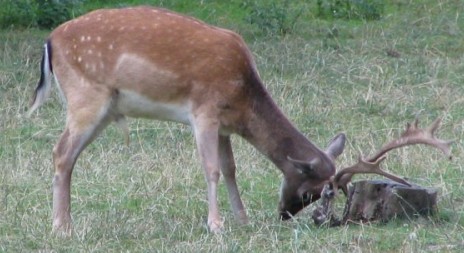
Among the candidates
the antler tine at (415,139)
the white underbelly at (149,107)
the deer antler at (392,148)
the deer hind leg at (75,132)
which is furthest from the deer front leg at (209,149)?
the antler tine at (415,139)

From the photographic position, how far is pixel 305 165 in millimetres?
8820

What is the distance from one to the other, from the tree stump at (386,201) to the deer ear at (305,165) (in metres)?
0.29

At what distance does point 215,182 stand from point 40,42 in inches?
252

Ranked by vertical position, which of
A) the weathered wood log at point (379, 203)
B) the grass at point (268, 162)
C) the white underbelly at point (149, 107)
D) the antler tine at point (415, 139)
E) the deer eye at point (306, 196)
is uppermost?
the antler tine at point (415, 139)

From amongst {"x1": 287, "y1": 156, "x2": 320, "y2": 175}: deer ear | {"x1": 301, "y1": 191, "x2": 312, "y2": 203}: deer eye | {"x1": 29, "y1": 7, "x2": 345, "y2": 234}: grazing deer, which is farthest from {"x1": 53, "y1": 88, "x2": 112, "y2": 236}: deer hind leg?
{"x1": 301, "y1": 191, "x2": 312, "y2": 203}: deer eye

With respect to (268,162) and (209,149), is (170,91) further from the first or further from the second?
(268,162)

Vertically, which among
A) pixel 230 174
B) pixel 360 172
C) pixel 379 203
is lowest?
pixel 230 174

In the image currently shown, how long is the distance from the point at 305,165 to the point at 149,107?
Answer: 41.9 inches

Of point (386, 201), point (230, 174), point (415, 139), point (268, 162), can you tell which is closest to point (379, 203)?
point (386, 201)

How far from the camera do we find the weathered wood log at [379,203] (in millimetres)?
8711

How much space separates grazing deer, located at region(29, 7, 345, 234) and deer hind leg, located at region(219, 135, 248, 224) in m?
0.03

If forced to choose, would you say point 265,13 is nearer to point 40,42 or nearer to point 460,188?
point 40,42

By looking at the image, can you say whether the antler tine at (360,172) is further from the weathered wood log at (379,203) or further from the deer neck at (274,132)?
the deer neck at (274,132)

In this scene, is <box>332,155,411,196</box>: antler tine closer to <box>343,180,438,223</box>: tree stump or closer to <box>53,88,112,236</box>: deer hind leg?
<box>343,180,438,223</box>: tree stump
